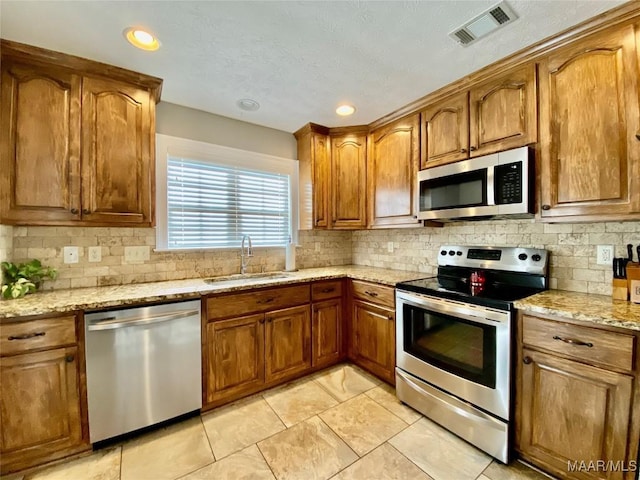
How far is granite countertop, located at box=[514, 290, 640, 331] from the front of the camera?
4.07 feet

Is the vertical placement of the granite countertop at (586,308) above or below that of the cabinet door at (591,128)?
below

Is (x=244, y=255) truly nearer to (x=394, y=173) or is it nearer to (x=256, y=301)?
(x=256, y=301)

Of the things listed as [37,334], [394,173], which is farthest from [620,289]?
[37,334]

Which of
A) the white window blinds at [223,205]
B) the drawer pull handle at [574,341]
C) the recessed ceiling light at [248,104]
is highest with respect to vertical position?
the recessed ceiling light at [248,104]

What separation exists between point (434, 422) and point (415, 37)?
246cm

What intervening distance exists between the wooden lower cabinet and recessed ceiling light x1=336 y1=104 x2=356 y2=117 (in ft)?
8.08

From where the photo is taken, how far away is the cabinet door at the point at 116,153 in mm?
1832

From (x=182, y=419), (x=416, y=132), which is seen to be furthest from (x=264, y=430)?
(x=416, y=132)

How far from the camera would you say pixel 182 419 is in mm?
1941

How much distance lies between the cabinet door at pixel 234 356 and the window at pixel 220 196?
0.85 metres

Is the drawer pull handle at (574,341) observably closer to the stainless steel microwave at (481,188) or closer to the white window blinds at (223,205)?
the stainless steel microwave at (481,188)

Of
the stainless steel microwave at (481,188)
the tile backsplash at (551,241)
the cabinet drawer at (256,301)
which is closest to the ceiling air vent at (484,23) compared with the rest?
the stainless steel microwave at (481,188)

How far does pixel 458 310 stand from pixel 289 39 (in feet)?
6.31

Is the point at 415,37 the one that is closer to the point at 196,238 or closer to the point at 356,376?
the point at 196,238
